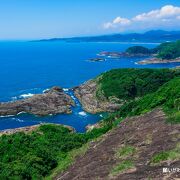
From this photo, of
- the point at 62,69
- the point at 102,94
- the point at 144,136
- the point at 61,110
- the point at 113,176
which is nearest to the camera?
the point at 113,176

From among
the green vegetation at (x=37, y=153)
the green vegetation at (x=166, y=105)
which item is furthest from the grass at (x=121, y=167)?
the green vegetation at (x=166, y=105)

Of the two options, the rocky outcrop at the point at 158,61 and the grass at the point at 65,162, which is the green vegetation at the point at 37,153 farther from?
the rocky outcrop at the point at 158,61

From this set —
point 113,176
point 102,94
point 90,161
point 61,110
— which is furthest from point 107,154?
point 102,94

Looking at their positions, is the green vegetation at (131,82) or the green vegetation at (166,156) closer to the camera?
the green vegetation at (166,156)

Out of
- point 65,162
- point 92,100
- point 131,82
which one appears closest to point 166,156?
point 65,162

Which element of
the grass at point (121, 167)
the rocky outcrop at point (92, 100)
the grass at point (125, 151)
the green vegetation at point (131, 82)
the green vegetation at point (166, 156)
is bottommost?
the rocky outcrop at point (92, 100)

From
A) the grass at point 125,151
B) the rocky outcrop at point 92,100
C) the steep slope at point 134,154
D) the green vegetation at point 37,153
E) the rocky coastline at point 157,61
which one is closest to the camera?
the steep slope at point 134,154

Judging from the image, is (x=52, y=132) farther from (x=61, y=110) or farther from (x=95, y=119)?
(x=61, y=110)

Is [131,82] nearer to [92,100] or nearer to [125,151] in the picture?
[92,100]
